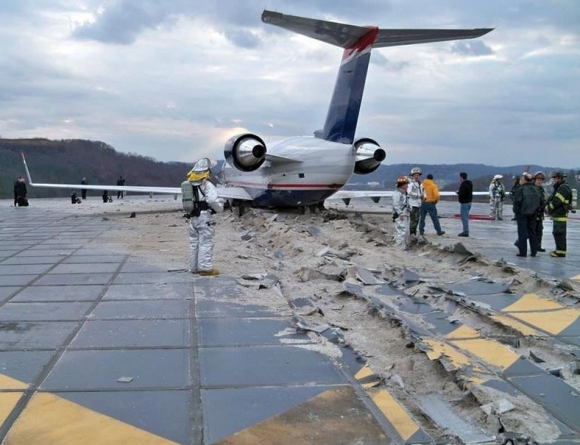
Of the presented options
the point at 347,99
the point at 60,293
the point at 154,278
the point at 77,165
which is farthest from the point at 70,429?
the point at 77,165

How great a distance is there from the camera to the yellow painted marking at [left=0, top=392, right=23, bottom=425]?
4.04m

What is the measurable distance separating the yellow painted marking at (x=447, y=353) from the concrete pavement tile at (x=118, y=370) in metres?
2.29

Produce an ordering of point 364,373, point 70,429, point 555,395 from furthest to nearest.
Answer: point 364,373
point 555,395
point 70,429

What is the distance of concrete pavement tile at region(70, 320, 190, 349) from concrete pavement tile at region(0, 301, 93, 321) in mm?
479

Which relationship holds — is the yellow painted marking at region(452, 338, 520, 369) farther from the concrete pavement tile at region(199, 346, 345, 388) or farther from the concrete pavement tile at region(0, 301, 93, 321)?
the concrete pavement tile at region(0, 301, 93, 321)

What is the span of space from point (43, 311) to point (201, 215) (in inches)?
123

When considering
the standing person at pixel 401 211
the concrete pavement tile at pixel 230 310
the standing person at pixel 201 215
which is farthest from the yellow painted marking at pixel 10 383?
the standing person at pixel 401 211

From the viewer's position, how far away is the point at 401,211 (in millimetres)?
13062

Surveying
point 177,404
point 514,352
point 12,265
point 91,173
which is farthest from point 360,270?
point 91,173

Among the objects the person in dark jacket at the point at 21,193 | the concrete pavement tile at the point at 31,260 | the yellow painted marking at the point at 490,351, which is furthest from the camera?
the person in dark jacket at the point at 21,193

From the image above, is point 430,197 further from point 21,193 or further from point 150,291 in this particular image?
point 21,193

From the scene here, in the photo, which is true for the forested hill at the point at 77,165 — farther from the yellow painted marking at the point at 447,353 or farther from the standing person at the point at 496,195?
the yellow painted marking at the point at 447,353

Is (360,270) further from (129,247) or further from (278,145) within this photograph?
(278,145)

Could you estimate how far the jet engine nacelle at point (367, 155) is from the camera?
59.0 ft
